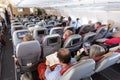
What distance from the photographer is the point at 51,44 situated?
10.7 feet

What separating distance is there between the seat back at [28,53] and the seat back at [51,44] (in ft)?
0.72

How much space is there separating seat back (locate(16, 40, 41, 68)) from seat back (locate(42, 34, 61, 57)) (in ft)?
0.72

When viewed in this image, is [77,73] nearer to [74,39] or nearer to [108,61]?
[108,61]

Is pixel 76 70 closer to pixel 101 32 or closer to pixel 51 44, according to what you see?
pixel 51 44

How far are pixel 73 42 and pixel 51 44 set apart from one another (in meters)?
0.47

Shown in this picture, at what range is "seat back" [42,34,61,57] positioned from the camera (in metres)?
3.16

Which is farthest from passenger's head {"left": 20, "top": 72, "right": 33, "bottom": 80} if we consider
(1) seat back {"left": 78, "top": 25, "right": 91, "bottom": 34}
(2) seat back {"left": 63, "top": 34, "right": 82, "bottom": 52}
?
(1) seat back {"left": 78, "top": 25, "right": 91, "bottom": 34}

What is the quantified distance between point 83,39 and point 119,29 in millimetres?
2847

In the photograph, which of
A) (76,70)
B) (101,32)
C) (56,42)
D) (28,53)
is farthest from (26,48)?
(101,32)

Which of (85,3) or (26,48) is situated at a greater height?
(85,3)

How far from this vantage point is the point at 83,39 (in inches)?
144

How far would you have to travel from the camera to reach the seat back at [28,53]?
2.76 m

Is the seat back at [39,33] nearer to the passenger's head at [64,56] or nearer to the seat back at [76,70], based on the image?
the passenger's head at [64,56]

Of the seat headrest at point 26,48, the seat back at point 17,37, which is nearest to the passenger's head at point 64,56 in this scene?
the seat headrest at point 26,48
